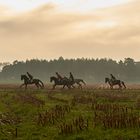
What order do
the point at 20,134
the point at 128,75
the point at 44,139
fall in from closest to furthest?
the point at 44,139, the point at 20,134, the point at 128,75

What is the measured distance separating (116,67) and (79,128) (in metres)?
171

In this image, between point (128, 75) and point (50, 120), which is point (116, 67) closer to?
A: point (128, 75)

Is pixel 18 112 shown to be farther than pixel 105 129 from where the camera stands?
Yes

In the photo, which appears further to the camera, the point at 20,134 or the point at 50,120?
the point at 50,120

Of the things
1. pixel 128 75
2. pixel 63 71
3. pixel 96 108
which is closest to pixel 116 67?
pixel 128 75

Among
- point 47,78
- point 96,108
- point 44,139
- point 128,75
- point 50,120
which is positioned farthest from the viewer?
point 47,78

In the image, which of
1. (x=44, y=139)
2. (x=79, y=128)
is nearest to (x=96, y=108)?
(x=79, y=128)

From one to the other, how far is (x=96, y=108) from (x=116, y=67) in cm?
16218

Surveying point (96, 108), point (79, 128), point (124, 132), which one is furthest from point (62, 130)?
point (96, 108)

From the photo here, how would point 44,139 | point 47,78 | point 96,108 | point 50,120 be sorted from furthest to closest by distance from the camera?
point 47,78 → point 96,108 → point 50,120 → point 44,139

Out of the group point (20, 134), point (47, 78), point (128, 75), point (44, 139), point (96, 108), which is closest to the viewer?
point (44, 139)

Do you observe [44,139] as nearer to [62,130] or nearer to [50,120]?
[62,130]

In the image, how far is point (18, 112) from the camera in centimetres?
2978

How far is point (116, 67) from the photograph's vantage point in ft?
623
